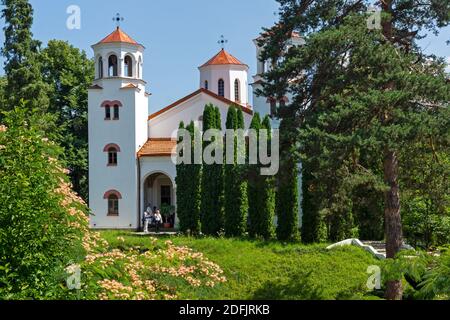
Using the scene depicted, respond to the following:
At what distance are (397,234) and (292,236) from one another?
27.4 feet

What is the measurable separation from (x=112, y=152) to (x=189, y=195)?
705 cm

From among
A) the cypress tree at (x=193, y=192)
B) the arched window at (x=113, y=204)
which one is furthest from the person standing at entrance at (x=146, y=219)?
the cypress tree at (x=193, y=192)

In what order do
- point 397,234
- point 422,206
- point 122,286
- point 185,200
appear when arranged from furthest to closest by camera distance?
point 185,200 → point 422,206 → point 397,234 → point 122,286

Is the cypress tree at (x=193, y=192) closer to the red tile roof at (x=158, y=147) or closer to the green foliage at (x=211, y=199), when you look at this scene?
the green foliage at (x=211, y=199)

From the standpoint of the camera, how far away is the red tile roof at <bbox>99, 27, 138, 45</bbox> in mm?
31141

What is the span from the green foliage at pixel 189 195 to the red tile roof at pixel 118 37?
7.16 meters

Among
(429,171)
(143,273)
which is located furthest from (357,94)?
(143,273)

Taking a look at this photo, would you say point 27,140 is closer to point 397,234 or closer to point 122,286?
point 122,286

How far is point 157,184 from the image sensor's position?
112ft

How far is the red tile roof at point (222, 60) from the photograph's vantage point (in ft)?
127

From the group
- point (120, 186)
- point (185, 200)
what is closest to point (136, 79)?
point (120, 186)

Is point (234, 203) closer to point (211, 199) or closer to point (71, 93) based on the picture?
point (211, 199)

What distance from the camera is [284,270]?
17797 mm

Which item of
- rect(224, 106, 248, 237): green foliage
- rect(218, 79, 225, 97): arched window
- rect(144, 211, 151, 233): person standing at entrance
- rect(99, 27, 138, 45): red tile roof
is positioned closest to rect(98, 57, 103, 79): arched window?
rect(99, 27, 138, 45): red tile roof
